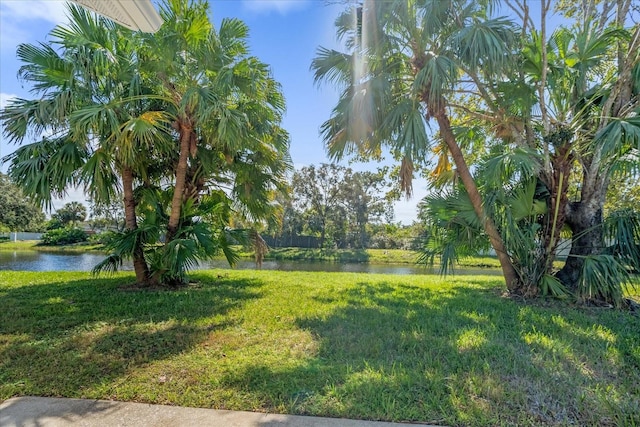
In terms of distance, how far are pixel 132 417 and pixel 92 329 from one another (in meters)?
2.09

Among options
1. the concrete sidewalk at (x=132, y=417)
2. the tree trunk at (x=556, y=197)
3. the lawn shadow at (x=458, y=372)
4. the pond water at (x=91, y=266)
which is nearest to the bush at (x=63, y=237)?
the pond water at (x=91, y=266)

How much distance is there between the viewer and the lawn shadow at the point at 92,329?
Result: 262 centimetres

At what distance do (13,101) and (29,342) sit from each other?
4398mm

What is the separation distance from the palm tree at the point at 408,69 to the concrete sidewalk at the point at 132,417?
382 cm

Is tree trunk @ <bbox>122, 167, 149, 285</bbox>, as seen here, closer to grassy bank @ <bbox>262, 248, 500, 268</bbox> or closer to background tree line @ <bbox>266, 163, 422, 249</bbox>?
grassy bank @ <bbox>262, 248, 500, 268</bbox>

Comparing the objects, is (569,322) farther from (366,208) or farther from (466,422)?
(366,208)

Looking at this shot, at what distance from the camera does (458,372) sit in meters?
2.59

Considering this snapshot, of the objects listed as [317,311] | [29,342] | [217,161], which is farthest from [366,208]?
[29,342]

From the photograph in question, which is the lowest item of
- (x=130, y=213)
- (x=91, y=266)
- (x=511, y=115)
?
(x=91, y=266)

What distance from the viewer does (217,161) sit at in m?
6.63

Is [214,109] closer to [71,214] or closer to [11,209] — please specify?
[11,209]

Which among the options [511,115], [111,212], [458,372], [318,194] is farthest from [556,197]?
[318,194]

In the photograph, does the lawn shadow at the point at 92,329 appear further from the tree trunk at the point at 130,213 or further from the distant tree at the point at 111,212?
the distant tree at the point at 111,212

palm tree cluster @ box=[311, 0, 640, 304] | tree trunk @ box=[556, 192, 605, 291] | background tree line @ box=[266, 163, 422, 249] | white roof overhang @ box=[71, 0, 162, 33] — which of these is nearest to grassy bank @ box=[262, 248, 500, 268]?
background tree line @ box=[266, 163, 422, 249]
